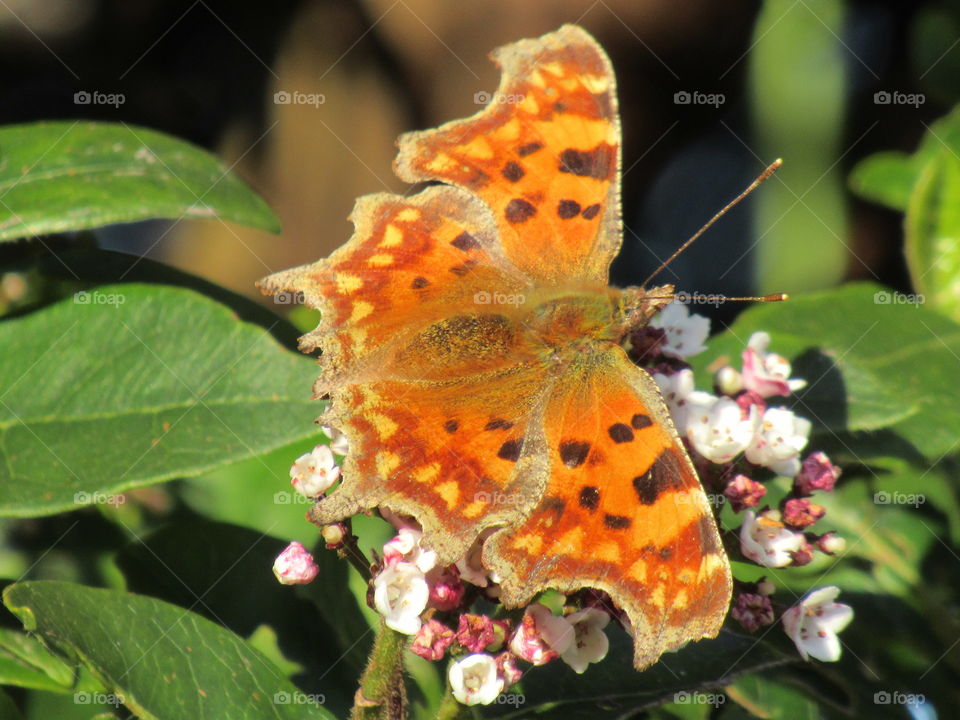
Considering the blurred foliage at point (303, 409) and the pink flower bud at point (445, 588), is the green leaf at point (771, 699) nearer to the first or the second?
the blurred foliage at point (303, 409)

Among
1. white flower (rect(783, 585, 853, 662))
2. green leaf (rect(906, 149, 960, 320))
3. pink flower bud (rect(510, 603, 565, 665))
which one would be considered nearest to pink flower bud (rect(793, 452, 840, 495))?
white flower (rect(783, 585, 853, 662))

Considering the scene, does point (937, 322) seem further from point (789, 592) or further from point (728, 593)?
point (728, 593)

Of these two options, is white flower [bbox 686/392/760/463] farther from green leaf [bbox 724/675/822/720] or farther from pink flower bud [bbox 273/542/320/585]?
pink flower bud [bbox 273/542/320/585]

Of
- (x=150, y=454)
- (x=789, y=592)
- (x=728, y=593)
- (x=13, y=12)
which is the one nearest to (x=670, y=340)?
(x=789, y=592)

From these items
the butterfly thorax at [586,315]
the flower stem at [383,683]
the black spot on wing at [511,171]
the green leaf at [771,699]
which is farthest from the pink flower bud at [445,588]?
the black spot on wing at [511,171]

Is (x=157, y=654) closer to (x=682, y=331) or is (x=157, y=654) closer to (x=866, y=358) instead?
(x=682, y=331)
